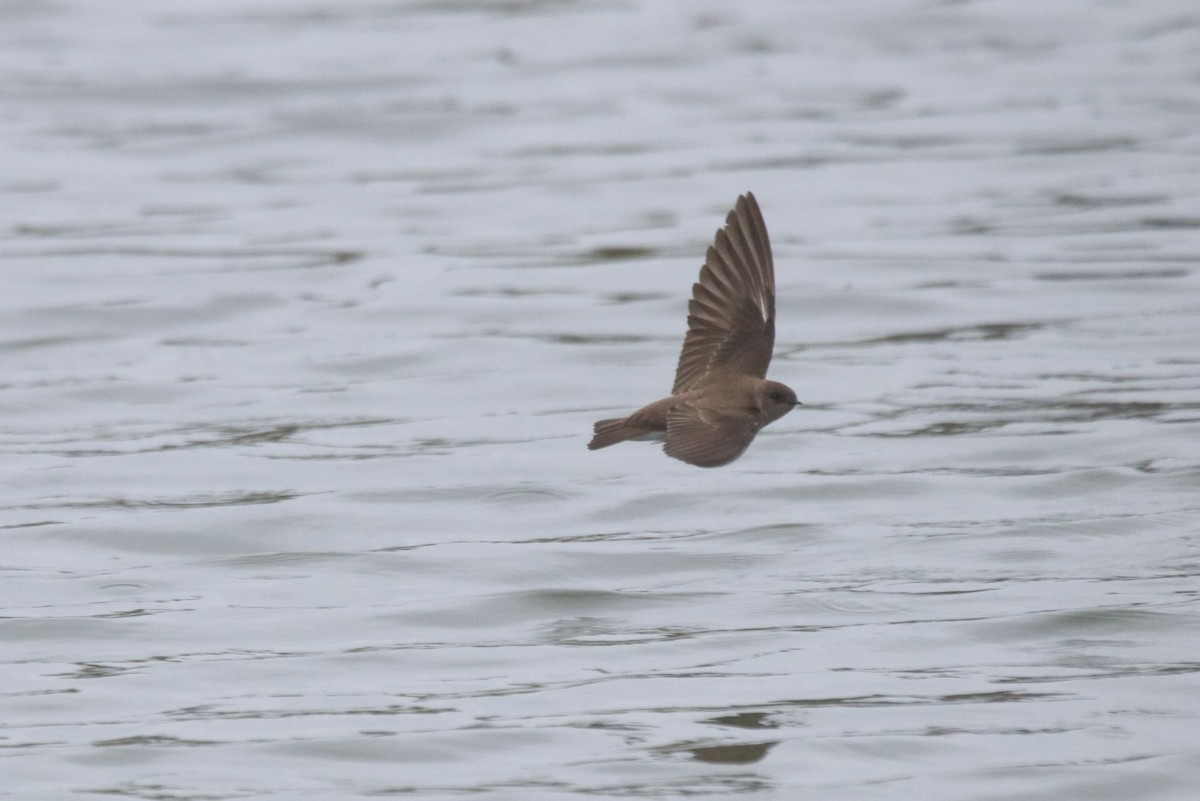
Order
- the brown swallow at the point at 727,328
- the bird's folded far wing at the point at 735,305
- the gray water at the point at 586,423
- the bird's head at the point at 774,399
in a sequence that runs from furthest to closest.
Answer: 1. the bird's folded far wing at the point at 735,305
2. the brown swallow at the point at 727,328
3. the bird's head at the point at 774,399
4. the gray water at the point at 586,423

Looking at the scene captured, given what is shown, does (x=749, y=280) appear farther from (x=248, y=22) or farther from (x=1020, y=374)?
(x=248, y=22)

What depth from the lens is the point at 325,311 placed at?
11.4 meters

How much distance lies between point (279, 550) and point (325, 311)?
360 centimetres

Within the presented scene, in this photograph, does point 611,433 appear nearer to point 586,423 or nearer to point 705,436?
point 705,436

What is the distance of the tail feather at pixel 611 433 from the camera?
21.4 feet

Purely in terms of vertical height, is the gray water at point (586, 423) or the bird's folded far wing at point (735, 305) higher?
the bird's folded far wing at point (735, 305)

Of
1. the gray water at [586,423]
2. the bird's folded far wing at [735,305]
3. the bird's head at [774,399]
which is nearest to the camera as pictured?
the gray water at [586,423]

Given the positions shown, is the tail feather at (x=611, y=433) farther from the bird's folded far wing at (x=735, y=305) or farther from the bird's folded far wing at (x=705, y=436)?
the bird's folded far wing at (x=735, y=305)

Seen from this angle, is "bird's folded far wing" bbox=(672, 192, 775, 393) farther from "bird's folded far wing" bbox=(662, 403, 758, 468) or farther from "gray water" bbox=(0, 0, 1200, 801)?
"gray water" bbox=(0, 0, 1200, 801)

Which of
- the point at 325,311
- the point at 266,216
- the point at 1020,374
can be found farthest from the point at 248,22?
the point at 1020,374

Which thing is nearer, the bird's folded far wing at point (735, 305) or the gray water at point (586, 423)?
the gray water at point (586, 423)

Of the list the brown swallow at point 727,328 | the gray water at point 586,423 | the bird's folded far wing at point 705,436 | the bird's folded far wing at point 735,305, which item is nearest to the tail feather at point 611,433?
the brown swallow at point 727,328

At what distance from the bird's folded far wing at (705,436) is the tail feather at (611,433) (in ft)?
0.55

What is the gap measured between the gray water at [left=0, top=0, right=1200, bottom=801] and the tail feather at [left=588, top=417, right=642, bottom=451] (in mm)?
635
